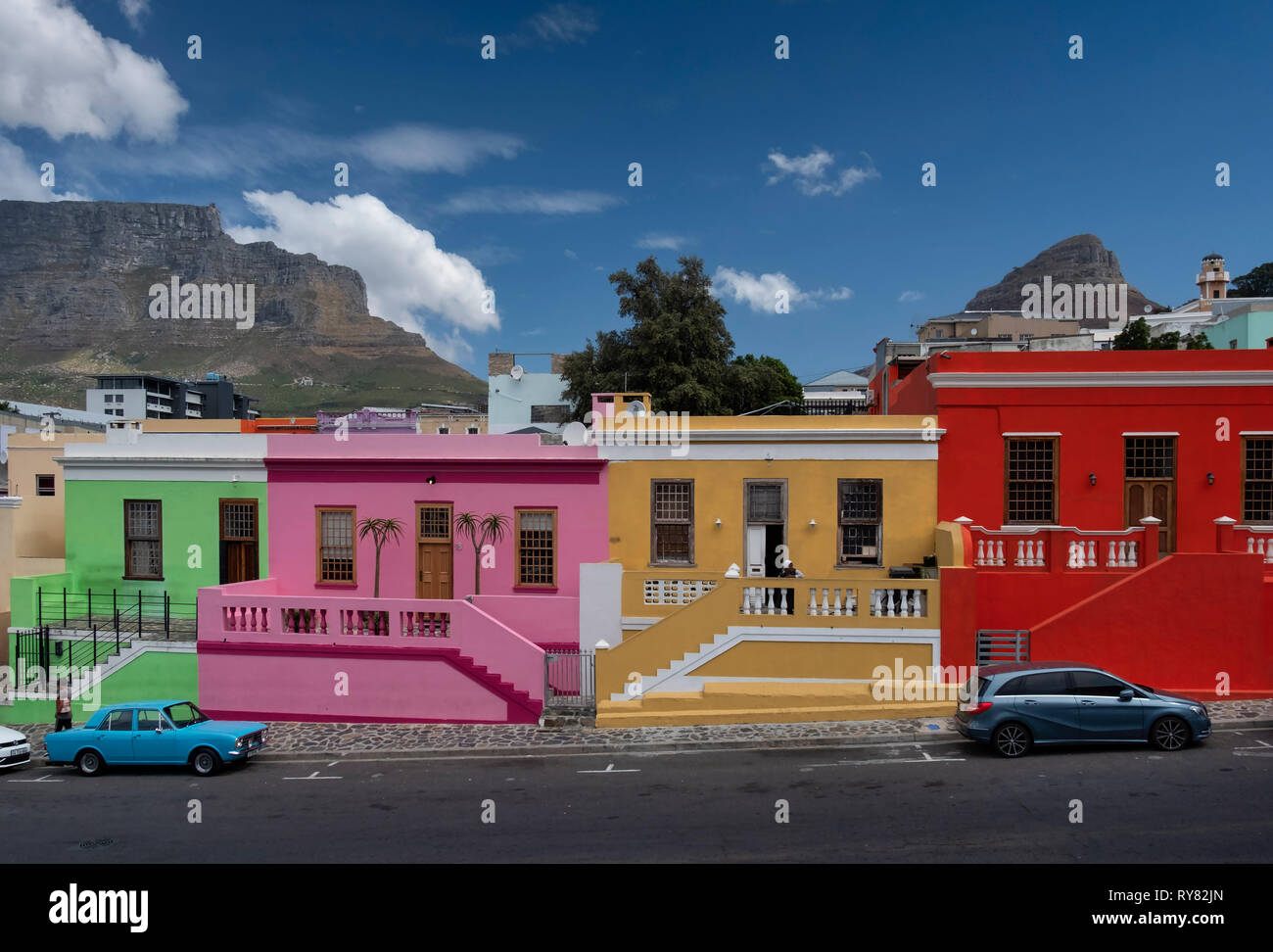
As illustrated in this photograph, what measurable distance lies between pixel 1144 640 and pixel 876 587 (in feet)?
16.4

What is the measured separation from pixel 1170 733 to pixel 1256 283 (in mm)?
103462

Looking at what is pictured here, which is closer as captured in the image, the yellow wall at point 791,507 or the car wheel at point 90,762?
the car wheel at point 90,762

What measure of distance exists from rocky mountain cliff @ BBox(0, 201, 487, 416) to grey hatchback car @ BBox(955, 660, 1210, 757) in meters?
96.3

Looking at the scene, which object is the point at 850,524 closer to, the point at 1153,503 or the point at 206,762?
the point at 1153,503

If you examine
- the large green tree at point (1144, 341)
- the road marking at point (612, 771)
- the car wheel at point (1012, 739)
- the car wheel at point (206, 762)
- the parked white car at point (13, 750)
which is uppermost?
the large green tree at point (1144, 341)

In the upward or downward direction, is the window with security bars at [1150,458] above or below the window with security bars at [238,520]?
above

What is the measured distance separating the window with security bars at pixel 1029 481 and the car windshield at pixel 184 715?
642 inches

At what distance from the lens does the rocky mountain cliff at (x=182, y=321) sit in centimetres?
12162

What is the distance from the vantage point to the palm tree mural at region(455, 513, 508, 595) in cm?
1869

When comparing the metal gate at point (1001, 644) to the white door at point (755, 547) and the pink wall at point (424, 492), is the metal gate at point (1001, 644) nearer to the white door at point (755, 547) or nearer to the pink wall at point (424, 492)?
the white door at point (755, 547)

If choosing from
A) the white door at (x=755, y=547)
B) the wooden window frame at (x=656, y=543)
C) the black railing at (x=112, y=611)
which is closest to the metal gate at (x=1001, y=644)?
the white door at (x=755, y=547)

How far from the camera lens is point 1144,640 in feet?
50.2

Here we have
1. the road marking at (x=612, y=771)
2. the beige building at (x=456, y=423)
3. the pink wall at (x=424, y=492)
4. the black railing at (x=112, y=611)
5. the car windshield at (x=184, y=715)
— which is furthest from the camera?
the beige building at (x=456, y=423)

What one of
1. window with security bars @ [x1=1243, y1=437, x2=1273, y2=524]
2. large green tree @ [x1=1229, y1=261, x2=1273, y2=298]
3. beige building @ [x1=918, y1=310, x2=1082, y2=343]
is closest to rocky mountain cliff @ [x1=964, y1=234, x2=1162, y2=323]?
large green tree @ [x1=1229, y1=261, x2=1273, y2=298]
